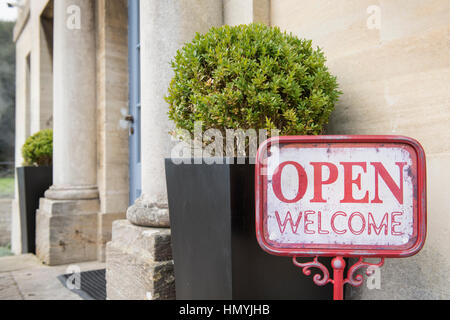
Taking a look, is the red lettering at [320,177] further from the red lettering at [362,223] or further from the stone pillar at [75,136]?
the stone pillar at [75,136]

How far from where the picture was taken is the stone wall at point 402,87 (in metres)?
1.81

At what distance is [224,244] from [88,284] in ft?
8.25

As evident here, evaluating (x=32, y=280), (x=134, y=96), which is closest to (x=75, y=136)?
(x=134, y=96)

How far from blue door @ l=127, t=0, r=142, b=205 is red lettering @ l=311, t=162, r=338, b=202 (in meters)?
3.18

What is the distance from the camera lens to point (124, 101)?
14.6ft

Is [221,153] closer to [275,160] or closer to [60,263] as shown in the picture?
[275,160]

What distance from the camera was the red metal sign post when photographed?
114 cm

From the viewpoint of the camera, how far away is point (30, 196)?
4.91 m

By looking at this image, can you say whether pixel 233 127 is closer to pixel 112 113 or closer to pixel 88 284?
pixel 88 284

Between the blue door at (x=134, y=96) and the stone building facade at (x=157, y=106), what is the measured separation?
0.02 metres

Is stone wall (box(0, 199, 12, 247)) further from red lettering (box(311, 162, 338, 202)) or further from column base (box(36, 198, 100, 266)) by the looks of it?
red lettering (box(311, 162, 338, 202))

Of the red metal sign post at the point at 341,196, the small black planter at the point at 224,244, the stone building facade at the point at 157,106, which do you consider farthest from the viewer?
the stone building facade at the point at 157,106

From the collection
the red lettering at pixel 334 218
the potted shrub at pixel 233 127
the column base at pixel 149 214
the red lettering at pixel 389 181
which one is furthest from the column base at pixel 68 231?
the red lettering at pixel 389 181
